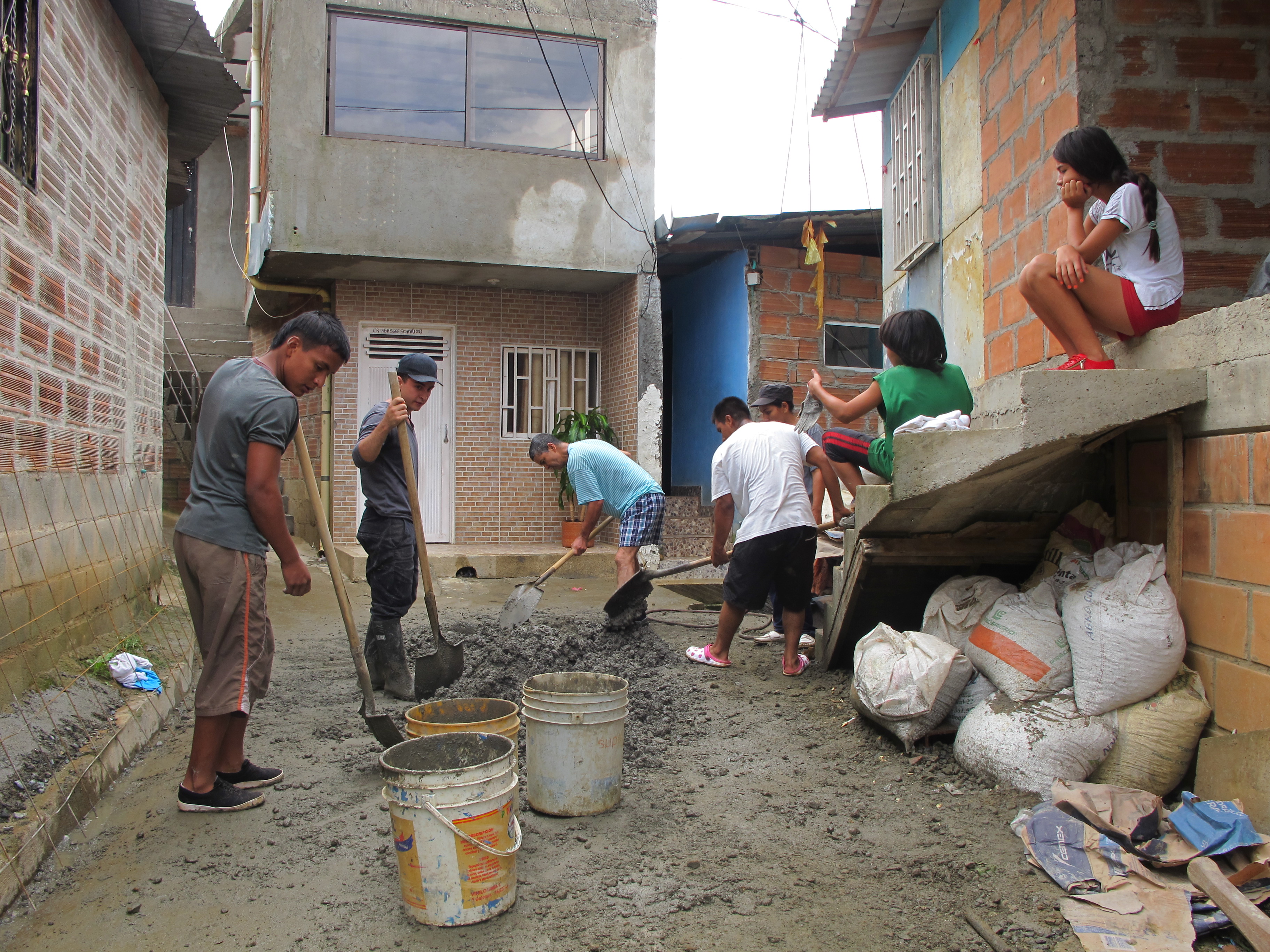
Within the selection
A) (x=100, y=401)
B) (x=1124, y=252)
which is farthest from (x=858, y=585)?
Result: (x=100, y=401)

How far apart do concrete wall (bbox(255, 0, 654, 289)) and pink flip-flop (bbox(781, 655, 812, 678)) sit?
5480 millimetres

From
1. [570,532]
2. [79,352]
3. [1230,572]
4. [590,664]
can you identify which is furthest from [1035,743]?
[570,532]

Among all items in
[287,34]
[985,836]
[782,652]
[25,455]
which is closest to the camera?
[985,836]

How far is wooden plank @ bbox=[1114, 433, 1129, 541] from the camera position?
136 inches

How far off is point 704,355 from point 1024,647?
7.98m

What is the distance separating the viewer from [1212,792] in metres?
2.73

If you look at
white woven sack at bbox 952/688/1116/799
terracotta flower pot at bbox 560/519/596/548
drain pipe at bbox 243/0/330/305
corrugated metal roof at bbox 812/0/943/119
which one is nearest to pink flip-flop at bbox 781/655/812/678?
white woven sack at bbox 952/688/1116/799

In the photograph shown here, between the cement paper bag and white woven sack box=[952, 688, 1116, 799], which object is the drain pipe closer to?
the cement paper bag

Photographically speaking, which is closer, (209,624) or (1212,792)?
(1212,792)

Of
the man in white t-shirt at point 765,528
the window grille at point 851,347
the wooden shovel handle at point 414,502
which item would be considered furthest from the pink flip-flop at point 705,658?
the window grille at point 851,347

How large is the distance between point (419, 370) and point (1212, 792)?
3.81m

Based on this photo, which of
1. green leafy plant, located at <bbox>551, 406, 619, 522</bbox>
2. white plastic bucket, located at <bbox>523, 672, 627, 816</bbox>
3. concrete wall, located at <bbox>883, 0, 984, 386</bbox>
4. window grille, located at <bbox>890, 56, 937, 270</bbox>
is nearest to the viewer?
white plastic bucket, located at <bbox>523, 672, 627, 816</bbox>

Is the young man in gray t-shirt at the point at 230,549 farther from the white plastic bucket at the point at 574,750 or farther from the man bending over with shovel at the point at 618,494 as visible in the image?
the man bending over with shovel at the point at 618,494

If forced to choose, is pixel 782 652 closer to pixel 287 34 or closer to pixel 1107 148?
pixel 1107 148
